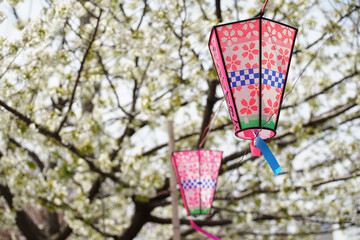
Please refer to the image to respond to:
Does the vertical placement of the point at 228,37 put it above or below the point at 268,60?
above

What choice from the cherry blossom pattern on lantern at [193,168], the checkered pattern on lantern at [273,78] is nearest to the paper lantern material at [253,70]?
the checkered pattern on lantern at [273,78]

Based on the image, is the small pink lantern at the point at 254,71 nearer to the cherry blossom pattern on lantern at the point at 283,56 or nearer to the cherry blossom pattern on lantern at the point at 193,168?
the cherry blossom pattern on lantern at the point at 283,56

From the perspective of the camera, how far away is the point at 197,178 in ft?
9.59

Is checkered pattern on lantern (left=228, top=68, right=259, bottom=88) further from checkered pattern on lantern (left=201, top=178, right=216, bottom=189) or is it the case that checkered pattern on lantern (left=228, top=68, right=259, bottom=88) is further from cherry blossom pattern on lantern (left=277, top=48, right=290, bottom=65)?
checkered pattern on lantern (left=201, top=178, right=216, bottom=189)

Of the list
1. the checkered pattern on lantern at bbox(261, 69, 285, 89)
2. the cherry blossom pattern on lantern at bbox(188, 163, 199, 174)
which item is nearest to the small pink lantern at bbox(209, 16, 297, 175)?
the checkered pattern on lantern at bbox(261, 69, 285, 89)

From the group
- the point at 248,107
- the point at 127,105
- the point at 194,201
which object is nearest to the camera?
the point at 248,107

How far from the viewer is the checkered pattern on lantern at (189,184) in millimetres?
2922

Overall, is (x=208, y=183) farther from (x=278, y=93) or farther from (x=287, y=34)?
(x=287, y=34)

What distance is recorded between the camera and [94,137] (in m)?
4.60

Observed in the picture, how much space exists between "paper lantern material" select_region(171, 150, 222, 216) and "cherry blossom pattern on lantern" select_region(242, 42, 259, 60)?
1.51m

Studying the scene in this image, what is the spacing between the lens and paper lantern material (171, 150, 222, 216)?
289 centimetres

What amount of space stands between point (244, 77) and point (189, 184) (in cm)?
157

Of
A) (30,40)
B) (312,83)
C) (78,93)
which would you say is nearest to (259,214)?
(312,83)

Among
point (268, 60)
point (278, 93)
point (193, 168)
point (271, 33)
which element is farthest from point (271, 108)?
point (193, 168)
